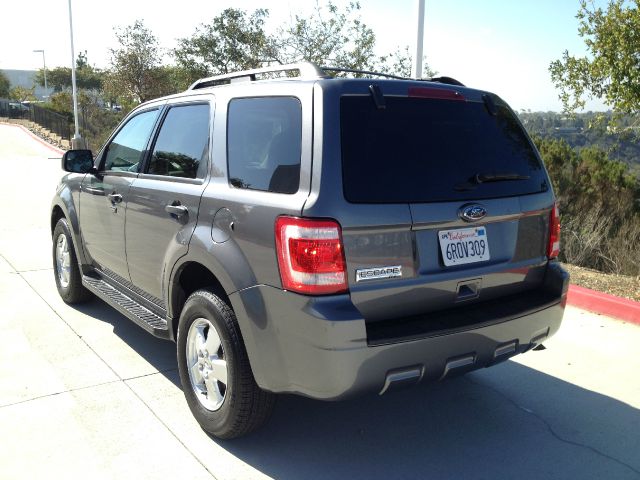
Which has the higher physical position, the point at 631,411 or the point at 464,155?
the point at 464,155

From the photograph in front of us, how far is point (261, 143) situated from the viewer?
3115 mm

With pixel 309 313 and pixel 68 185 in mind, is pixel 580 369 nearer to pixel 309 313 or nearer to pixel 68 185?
pixel 309 313

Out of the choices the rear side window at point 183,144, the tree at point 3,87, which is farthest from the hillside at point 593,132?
the tree at point 3,87

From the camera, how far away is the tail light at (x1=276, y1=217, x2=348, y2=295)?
8.66 ft

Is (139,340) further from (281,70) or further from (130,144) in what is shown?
(281,70)

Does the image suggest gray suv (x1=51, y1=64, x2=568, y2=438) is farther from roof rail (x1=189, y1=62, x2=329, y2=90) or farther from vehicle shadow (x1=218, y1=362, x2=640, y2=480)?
vehicle shadow (x1=218, y1=362, x2=640, y2=480)

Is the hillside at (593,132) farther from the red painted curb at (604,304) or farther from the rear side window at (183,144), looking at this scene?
the rear side window at (183,144)

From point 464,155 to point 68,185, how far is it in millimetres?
3876

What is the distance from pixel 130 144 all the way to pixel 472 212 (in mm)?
2808

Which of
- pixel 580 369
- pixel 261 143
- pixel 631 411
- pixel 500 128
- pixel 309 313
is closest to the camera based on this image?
pixel 309 313

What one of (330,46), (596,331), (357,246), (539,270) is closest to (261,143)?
(357,246)

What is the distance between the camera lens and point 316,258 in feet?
8.66

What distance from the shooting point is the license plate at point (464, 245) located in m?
2.94

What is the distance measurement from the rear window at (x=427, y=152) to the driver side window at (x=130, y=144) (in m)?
2.03
